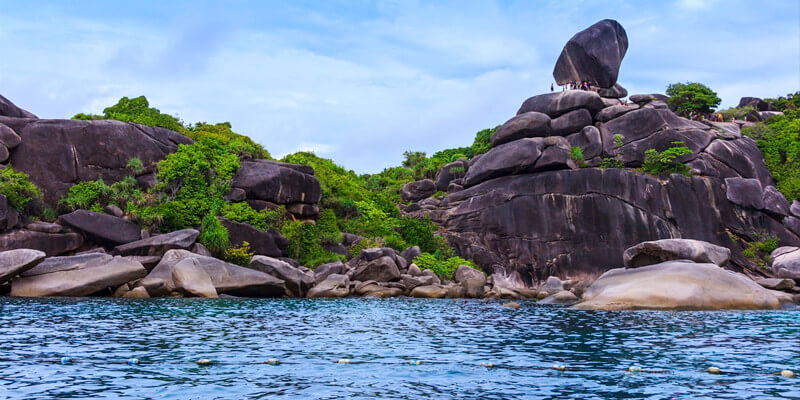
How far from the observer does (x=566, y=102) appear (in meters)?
49.6

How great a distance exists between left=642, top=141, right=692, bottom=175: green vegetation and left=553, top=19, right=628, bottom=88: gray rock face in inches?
479

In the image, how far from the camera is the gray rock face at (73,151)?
34.3 metres

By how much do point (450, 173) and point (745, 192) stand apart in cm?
2270

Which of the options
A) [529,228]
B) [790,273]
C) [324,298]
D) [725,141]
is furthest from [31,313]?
[725,141]

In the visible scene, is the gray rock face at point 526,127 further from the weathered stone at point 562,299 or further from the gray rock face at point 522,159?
the weathered stone at point 562,299

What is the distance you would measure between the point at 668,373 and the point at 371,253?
27146mm

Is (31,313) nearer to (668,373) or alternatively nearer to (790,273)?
(668,373)

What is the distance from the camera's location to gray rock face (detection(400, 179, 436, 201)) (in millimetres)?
53375

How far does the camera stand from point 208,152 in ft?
130

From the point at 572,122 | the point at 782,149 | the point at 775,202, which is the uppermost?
the point at 572,122

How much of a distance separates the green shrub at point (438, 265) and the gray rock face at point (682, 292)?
14.1 meters

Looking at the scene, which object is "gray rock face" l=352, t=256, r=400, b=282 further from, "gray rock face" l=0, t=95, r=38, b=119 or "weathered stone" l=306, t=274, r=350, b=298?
"gray rock face" l=0, t=95, r=38, b=119

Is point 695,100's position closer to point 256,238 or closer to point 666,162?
point 666,162

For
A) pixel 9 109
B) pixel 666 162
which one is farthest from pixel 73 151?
pixel 666 162
